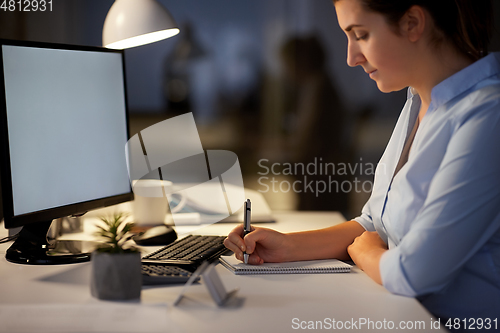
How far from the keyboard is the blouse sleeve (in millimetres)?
371

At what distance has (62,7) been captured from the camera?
227cm

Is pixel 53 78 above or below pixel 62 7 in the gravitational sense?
below

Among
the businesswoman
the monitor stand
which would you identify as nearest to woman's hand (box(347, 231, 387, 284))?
the businesswoman

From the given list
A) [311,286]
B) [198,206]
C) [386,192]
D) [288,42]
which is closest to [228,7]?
[288,42]

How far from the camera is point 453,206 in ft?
2.49

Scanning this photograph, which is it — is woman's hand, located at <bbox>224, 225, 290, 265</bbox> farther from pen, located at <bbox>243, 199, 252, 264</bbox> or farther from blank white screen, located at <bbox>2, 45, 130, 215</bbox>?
blank white screen, located at <bbox>2, 45, 130, 215</bbox>

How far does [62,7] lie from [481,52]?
1.97 meters

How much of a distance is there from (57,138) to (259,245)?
0.51 metres

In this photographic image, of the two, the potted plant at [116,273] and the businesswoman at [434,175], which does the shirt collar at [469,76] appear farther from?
the potted plant at [116,273]

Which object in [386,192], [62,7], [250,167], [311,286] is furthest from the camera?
[250,167]

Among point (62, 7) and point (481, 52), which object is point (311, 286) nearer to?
point (481, 52)

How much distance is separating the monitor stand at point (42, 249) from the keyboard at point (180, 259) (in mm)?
178

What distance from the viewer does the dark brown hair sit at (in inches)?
34.9

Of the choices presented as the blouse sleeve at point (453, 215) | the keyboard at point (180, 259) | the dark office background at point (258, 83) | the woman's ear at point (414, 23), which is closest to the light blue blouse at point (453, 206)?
the blouse sleeve at point (453, 215)
